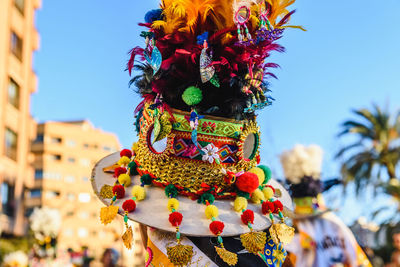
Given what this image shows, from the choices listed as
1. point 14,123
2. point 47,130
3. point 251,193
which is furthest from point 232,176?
point 47,130

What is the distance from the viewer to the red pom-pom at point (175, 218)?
6.27 ft

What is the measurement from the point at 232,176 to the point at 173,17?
877mm

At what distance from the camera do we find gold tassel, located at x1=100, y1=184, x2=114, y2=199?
213cm

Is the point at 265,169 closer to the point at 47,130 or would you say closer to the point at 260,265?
the point at 260,265

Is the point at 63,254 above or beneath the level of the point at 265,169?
beneath

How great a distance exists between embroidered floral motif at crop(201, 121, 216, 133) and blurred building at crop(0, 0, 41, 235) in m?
21.7

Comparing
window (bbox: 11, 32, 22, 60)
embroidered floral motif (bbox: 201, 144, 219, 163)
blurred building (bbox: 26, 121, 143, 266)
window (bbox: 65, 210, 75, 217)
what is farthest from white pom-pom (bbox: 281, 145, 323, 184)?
window (bbox: 65, 210, 75, 217)

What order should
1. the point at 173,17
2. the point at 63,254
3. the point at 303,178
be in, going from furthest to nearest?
the point at 63,254 < the point at 303,178 < the point at 173,17

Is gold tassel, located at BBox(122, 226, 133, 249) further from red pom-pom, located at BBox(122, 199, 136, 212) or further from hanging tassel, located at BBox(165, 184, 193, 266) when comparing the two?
hanging tassel, located at BBox(165, 184, 193, 266)

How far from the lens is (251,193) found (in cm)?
222

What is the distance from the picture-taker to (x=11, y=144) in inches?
907

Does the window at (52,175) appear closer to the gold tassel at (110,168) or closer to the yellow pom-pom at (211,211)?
the gold tassel at (110,168)

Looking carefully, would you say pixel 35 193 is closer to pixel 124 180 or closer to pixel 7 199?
pixel 7 199

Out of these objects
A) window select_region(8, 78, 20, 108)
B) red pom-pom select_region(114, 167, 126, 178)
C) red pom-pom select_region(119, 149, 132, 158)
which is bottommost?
red pom-pom select_region(114, 167, 126, 178)
